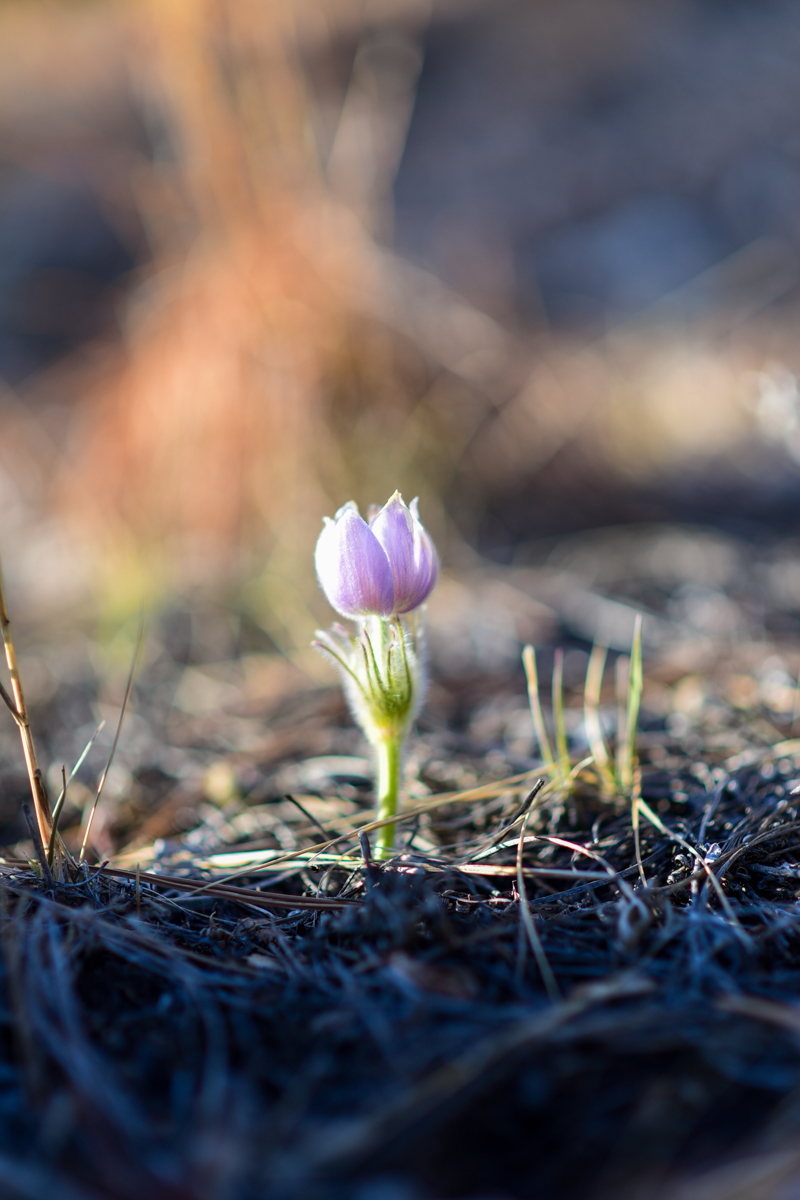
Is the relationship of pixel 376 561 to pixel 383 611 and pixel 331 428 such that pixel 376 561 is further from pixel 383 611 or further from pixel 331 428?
pixel 331 428

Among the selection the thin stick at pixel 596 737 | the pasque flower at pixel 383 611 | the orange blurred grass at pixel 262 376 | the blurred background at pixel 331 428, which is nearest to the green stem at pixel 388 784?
the pasque flower at pixel 383 611

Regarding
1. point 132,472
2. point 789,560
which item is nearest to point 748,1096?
point 789,560

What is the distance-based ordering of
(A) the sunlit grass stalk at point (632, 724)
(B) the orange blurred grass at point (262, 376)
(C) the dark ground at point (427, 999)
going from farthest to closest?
(B) the orange blurred grass at point (262, 376) < (A) the sunlit grass stalk at point (632, 724) < (C) the dark ground at point (427, 999)

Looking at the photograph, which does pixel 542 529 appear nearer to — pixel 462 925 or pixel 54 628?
pixel 54 628

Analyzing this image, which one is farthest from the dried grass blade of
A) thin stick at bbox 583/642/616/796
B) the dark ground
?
thin stick at bbox 583/642/616/796

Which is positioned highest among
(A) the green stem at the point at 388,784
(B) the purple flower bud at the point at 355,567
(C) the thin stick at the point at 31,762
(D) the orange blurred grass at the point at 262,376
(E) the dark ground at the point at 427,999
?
(D) the orange blurred grass at the point at 262,376

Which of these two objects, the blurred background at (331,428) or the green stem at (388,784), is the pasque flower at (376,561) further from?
the blurred background at (331,428)

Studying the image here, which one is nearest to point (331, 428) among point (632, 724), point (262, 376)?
point (262, 376)

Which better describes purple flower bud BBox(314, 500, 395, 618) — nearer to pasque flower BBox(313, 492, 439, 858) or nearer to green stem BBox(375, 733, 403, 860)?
pasque flower BBox(313, 492, 439, 858)
